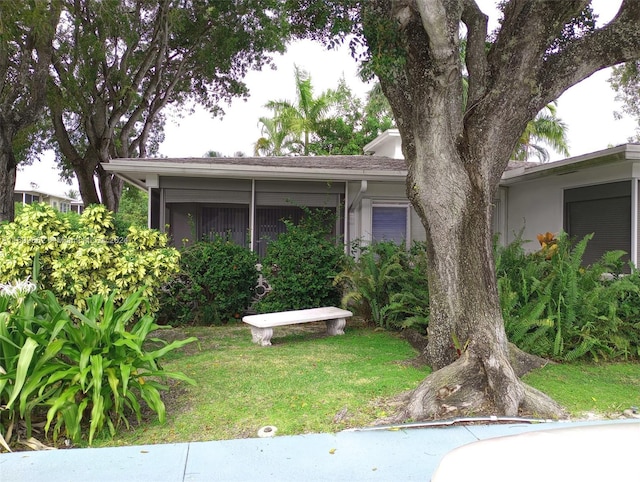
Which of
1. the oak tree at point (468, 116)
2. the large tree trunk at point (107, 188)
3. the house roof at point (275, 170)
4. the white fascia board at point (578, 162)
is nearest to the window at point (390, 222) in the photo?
the house roof at point (275, 170)

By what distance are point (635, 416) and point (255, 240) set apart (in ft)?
23.8

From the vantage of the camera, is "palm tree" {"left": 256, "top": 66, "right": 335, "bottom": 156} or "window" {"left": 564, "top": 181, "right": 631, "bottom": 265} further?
"palm tree" {"left": 256, "top": 66, "right": 335, "bottom": 156}

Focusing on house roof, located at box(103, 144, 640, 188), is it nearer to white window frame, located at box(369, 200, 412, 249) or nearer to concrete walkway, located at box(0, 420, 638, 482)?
white window frame, located at box(369, 200, 412, 249)

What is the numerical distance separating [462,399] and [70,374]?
3.36 m

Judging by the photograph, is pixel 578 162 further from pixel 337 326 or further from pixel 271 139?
pixel 271 139

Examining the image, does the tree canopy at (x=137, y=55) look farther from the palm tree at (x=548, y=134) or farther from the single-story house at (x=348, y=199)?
the palm tree at (x=548, y=134)

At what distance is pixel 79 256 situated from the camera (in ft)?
21.2

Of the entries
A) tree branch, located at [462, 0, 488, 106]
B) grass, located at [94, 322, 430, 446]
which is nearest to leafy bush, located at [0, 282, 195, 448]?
grass, located at [94, 322, 430, 446]

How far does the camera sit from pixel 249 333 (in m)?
7.92

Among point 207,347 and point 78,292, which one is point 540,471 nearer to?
point 207,347

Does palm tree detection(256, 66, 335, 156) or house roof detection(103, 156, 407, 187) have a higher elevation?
palm tree detection(256, 66, 335, 156)

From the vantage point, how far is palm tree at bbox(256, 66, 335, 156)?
1004 inches

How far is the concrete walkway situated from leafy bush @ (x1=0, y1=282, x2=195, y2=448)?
1.05 feet

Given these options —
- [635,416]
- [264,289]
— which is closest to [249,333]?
[264,289]
